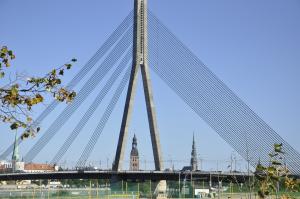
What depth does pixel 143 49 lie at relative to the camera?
64625 millimetres

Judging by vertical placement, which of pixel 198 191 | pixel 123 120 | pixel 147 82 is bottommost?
pixel 198 191

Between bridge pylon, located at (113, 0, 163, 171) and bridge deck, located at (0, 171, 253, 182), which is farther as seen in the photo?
bridge deck, located at (0, 171, 253, 182)

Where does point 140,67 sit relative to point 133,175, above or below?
above

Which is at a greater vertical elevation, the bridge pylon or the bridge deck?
the bridge pylon

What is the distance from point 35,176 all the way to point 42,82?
7711cm

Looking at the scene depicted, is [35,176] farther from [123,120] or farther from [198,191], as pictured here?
[198,191]

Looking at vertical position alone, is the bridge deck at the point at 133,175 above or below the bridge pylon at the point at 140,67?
below

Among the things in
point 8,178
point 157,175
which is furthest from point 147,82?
point 8,178

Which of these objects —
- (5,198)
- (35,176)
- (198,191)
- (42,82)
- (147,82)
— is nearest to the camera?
(42,82)

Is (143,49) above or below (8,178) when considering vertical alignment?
above

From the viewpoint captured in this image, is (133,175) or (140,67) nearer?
(140,67)

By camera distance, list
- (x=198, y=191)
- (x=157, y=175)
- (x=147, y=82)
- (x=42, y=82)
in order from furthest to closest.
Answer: (x=157, y=175) → (x=147, y=82) → (x=198, y=191) → (x=42, y=82)

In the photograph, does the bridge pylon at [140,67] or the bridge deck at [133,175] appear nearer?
the bridge pylon at [140,67]

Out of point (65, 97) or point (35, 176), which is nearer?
point (65, 97)
